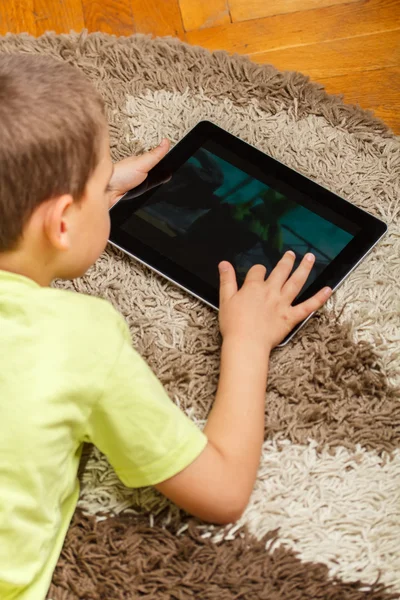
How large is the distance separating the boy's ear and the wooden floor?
0.64m

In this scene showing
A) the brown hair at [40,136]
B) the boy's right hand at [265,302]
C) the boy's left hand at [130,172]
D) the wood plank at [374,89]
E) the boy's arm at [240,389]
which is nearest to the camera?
the brown hair at [40,136]

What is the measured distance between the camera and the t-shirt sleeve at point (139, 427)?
674 millimetres

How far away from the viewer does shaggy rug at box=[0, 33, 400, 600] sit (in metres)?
0.77

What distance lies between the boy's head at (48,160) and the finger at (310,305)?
31cm

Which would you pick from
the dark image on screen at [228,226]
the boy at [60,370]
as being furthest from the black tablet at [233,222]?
the boy at [60,370]

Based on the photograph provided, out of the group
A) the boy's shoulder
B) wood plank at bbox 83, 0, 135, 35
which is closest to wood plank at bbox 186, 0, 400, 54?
wood plank at bbox 83, 0, 135, 35

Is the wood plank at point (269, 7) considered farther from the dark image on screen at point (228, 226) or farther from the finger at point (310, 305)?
the finger at point (310, 305)

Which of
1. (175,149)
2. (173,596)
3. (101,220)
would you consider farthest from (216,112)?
(173,596)

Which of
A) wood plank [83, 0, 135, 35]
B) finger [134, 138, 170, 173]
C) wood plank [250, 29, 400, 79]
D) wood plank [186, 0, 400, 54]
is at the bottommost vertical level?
finger [134, 138, 170, 173]

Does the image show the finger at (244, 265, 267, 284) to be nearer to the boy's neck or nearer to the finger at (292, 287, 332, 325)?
the finger at (292, 287, 332, 325)

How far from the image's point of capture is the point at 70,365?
0.64 metres

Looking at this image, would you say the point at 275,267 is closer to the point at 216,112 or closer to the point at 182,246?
the point at 182,246

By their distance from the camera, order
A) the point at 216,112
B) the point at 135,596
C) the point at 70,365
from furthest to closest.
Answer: the point at 216,112 → the point at 135,596 → the point at 70,365

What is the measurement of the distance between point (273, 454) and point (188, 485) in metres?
0.15
